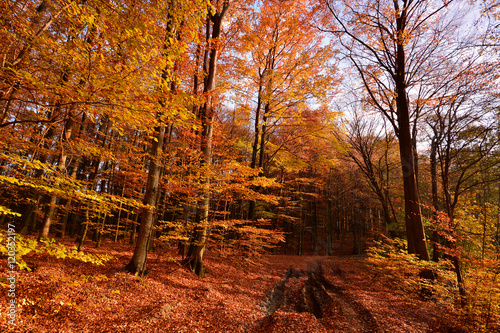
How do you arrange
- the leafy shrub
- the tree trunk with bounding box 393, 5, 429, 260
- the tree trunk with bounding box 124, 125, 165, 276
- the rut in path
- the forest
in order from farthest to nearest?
1. the tree trunk with bounding box 393, 5, 429, 260
2. the tree trunk with bounding box 124, 125, 165, 276
3. the leafy shrub
4. the rut in path
5. the forest

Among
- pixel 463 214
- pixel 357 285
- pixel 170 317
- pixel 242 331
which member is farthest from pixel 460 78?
pixel 170 317

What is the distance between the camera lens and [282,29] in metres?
10.4

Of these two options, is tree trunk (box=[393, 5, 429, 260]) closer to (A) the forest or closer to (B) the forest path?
(A) the forest

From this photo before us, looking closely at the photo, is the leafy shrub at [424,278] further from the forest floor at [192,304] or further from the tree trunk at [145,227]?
the tree trunk at [145,227]

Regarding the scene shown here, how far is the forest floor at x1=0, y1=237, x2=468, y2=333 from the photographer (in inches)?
146

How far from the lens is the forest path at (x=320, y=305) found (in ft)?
16.9

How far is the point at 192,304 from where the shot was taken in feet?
17.3

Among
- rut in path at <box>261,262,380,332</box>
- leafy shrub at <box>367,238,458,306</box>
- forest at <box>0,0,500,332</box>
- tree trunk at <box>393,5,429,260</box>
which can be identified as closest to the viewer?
forest at <box>0,0,500,332</box>

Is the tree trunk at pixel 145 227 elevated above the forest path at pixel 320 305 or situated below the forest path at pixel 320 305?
above

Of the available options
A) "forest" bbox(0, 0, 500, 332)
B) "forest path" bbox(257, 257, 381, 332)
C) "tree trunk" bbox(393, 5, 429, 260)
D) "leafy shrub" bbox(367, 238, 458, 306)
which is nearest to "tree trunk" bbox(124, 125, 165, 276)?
"forest" bbox(0, 0, 500, 332)

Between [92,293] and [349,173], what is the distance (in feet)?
66.6

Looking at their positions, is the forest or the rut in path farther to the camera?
the rut in path

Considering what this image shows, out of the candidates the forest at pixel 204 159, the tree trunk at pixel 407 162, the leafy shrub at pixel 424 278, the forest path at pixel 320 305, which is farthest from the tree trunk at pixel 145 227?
the tree trunk at pixel 407 162

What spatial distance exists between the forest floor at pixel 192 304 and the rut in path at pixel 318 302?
3 cm
